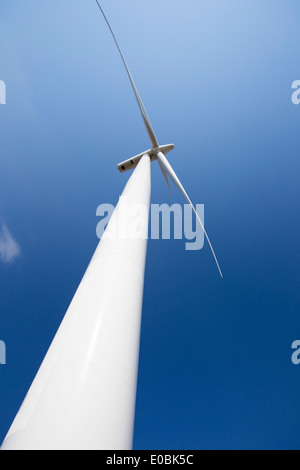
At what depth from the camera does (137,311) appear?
6383mm

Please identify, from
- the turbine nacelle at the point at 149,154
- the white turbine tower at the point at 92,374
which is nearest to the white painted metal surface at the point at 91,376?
the white turbine tower at the point at 92,374

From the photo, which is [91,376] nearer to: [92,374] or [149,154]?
[92,374]

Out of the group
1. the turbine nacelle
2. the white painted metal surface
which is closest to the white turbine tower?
the white painted metal surface

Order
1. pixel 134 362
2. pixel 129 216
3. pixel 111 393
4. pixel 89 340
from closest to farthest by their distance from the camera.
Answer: pixel 111 393
pixel 89 340
pixel 134 362
pixel 129 216

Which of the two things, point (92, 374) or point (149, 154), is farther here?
point (149, 154)

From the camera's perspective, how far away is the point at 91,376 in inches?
168

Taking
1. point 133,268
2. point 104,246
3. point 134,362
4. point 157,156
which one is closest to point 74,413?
point 134,362

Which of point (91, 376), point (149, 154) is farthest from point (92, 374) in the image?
point (149, 154)

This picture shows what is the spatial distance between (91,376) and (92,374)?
4 centimetres

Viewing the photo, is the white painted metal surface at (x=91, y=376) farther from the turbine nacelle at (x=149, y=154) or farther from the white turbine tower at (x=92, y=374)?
the turbine nacelle at (x=149, y=154)

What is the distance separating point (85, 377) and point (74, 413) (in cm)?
56

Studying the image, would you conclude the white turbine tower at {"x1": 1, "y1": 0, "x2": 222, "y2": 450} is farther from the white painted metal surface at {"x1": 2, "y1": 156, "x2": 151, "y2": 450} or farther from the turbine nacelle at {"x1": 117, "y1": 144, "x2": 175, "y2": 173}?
the turbine nacelle at {"x1": 117, "y1": 144, "x2": 175, "y2": 173}
